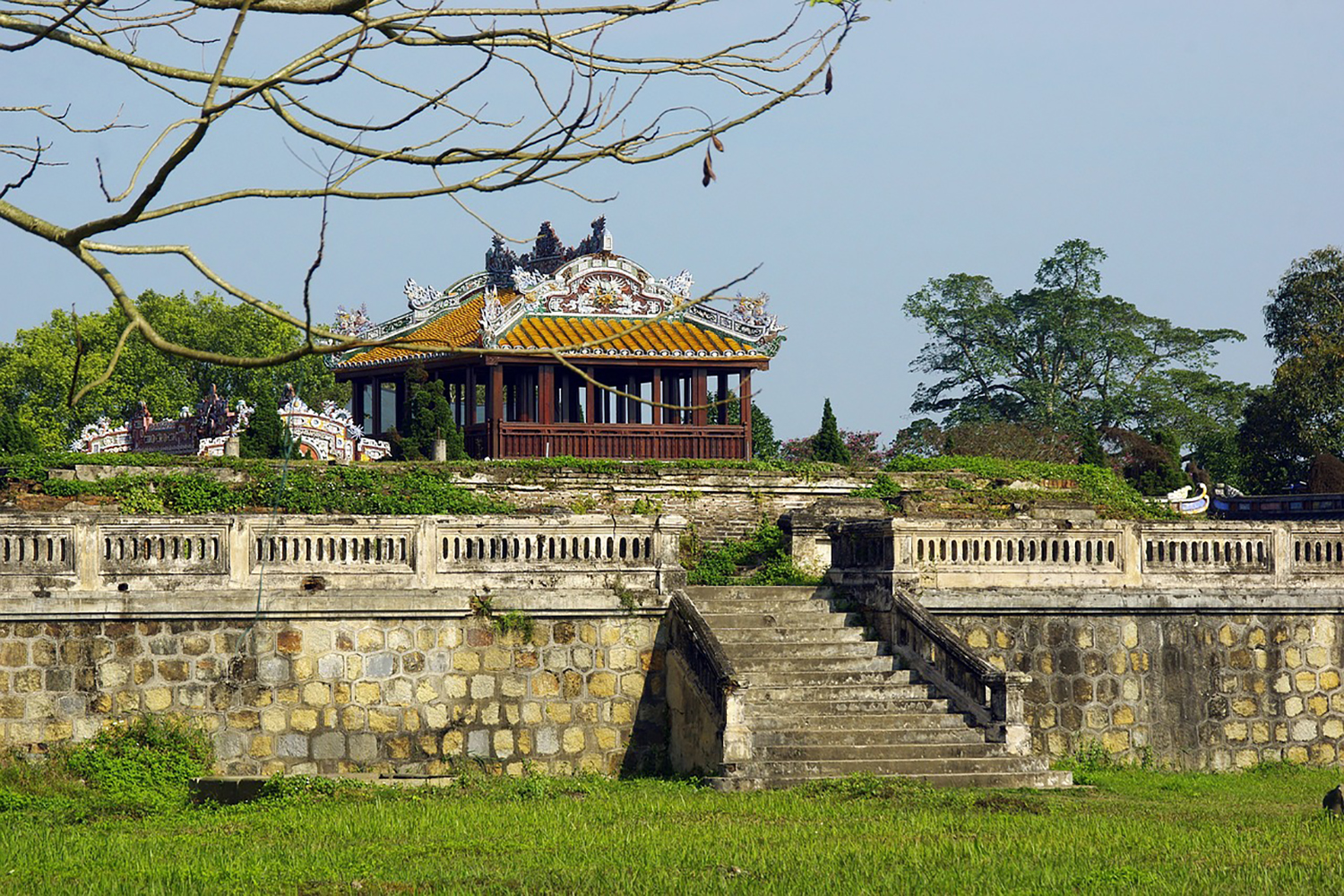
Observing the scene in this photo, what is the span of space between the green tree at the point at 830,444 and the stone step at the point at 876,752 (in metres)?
15.0

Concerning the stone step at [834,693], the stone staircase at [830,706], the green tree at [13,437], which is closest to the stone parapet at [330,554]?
the stone staircase at [830,706]

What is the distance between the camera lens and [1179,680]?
20344 mm

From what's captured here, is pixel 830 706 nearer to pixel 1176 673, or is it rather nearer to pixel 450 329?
pixel 1176 673

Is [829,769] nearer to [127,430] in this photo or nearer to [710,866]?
[710,866]

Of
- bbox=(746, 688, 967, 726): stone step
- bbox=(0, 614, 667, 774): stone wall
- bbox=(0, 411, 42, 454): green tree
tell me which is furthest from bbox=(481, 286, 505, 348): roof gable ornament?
bbox=(746, 688, 967, 726): stone step

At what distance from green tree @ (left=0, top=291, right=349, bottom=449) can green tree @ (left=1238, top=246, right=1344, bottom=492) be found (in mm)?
27991

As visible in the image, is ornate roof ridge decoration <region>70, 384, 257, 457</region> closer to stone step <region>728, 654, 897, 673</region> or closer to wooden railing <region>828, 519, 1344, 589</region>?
wooden railing <region>828, 519, 1344, 589</region>

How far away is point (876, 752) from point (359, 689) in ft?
18.1

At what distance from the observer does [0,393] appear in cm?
5347

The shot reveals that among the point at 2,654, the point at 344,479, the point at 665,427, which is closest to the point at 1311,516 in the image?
the point at 665,427

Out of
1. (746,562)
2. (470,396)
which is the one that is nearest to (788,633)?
(746,562)

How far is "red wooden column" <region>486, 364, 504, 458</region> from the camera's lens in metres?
31.2

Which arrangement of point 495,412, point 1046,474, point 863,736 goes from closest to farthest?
point 863,736 < point 1046,474 < point 495,412

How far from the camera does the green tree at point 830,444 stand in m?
33.0
